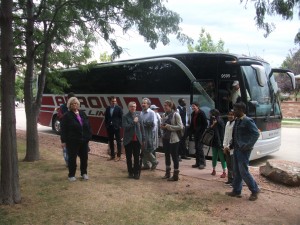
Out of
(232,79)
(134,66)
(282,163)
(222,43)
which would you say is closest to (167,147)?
(282,163)

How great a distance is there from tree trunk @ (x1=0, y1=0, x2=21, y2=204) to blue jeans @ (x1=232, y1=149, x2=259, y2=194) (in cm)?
383

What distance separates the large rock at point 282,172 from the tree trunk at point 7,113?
199 inches

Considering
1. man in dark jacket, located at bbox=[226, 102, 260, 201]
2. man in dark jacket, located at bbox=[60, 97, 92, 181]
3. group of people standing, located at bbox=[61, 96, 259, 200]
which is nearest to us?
man in dark jacket, located at bbox=[226, 102, 260, 201]

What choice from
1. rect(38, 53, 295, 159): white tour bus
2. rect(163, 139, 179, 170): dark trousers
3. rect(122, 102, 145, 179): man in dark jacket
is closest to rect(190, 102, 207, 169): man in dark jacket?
rect(38, 53, 295, 159): white tour bus

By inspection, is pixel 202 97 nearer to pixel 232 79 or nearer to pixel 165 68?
pixel 232 79

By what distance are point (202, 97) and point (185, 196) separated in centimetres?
486

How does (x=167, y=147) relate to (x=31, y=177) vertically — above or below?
above

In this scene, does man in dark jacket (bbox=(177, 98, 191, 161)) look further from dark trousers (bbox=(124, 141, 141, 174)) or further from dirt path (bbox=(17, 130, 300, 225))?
dark trousers (bbox=(124, 141, 141, 174))

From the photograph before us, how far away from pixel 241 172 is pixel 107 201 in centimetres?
239

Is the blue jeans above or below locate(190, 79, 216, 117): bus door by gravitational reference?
below

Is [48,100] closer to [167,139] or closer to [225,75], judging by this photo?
[225,75]

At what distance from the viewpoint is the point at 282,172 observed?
7324 millimetres

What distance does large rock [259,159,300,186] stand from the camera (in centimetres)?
720

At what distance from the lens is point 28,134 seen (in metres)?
9.53
